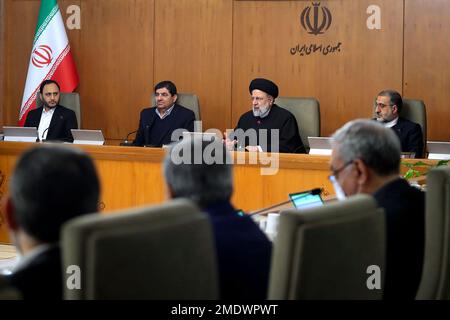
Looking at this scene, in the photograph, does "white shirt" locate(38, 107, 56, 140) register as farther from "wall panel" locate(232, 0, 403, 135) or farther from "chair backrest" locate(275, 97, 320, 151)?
"chair backrest" locate(275, 97, 320, 151)

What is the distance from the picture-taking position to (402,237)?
259 centimetres

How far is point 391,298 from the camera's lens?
2.56m

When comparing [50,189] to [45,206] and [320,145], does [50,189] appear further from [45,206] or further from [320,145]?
[320,145]

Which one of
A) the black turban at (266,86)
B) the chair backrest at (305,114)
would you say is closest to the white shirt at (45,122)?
the black turban at (266,86)

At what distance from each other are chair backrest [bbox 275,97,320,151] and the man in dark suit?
1968 mm

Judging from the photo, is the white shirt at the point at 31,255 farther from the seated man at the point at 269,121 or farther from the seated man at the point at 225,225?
the seated man at the point at 269,121

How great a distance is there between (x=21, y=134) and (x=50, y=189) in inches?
223

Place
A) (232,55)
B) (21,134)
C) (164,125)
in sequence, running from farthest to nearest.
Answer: (232,55) < (164,125) < (21,134)

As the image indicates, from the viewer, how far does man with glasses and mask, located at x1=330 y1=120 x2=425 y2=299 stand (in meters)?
2.57

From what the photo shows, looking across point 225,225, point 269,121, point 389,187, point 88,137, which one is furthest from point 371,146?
point 269,121

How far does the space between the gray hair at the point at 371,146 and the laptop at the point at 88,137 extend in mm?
4376

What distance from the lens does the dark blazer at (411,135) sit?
694cm
